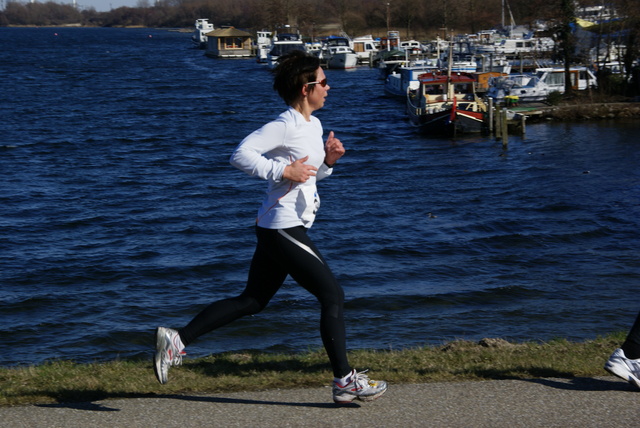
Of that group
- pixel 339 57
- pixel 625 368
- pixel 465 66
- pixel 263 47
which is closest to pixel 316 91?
pixel 625 368

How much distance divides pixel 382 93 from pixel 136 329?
45.4 metres

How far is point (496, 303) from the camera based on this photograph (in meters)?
13.3

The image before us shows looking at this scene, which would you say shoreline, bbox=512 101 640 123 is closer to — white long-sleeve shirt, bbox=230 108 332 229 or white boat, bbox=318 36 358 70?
white long-sleeve shirt, bbox=230 108 332 229

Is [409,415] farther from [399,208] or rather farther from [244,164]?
[399,208]

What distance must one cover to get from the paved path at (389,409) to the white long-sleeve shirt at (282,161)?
96cm

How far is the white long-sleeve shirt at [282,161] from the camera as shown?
14.3 feet


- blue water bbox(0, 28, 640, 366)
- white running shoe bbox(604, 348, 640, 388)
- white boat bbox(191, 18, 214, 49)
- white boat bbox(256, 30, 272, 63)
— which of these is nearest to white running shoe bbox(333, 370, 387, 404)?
white running shoe bbox(604, 348, 640, 388)

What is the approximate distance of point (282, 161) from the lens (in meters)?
4.51

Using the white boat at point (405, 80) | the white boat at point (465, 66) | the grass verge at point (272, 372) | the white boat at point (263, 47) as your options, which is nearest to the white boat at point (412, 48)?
the white boat at point (263, 47)

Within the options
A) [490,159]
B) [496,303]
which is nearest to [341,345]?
[496,303]

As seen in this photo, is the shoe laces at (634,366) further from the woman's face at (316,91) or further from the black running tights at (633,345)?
the woman's face at (316,91)

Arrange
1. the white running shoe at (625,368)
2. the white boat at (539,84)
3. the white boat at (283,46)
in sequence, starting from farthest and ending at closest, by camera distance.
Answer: the white boat at (283,46) < the white boat at (539,84) < the white running shoe at (625,368)

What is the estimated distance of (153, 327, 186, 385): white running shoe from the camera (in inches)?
177

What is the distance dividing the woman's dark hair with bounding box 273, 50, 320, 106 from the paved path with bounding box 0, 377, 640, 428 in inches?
64.2
